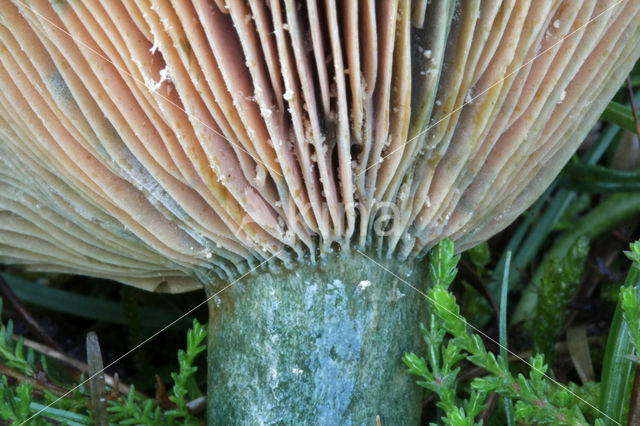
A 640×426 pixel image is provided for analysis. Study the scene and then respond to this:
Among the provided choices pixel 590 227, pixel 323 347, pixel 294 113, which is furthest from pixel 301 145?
pixel 590 227

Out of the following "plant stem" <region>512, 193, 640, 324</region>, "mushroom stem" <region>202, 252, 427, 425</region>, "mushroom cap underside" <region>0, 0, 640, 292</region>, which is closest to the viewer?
"mushroom cap underside" <region>0, 0, 640, 292</region>

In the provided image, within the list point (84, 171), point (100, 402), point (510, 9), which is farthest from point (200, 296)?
point (510, 9)

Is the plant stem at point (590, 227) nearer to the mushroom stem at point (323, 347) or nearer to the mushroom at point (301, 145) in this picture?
the mushroom at point (301, 145)

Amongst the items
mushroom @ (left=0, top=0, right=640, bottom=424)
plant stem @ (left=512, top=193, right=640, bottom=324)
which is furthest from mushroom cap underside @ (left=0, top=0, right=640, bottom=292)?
plant stem @ (left=512, top=193, right=640, bottom=324)

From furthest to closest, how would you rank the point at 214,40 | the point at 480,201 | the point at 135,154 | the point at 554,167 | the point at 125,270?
the point at 125,270 < the point at 554,167 < the point at 480,201 < the point at 135,154 < the point at 214,40

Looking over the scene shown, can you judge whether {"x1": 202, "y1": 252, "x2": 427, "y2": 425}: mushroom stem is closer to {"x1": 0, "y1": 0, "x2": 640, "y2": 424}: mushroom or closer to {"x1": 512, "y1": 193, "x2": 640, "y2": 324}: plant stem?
{"x1": 0, "y1": 0, "x2": 640, "y2": 424}: mushroom

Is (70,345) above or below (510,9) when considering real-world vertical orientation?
below

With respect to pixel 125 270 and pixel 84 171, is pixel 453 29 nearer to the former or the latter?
pixel 84 171

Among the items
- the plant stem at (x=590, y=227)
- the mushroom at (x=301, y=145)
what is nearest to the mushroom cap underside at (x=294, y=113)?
the mushroom at (x=301, y=145)
